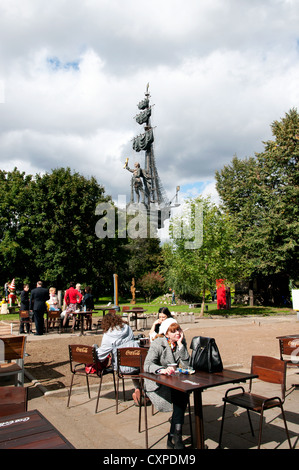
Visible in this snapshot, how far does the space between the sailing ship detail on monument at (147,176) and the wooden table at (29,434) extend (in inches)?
2041

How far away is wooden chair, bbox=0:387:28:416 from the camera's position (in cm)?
337

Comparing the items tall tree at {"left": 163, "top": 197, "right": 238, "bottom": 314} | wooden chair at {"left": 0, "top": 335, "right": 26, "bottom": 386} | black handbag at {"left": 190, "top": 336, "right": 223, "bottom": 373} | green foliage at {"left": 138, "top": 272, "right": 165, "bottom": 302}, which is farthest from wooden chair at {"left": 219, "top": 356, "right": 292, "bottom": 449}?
green foliage at {"left": 138, "top": 272, "right": 165, "bottom": 302}

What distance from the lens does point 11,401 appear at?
11.2ft

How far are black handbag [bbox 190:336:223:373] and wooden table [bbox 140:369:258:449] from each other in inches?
2.9

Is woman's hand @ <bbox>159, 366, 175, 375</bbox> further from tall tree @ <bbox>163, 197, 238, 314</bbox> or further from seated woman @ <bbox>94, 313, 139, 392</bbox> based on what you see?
tall tree @ <bbox>163, 197, 238, 314</bbox>

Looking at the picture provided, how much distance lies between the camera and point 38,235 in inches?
1261

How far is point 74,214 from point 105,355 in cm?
2797

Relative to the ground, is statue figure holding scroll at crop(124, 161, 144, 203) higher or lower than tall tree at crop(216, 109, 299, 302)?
higher

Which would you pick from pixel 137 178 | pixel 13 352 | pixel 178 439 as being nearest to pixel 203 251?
pixel 13 352

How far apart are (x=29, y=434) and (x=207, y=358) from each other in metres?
2.32

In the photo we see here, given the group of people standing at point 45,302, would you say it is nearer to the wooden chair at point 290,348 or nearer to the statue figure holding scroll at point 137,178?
the wooden chair at point 290,348

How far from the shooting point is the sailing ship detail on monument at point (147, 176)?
5453 centimetres

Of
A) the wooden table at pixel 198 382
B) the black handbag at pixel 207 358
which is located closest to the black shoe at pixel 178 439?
the wooden table at pixel 198 382
